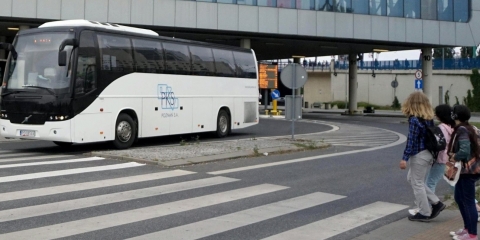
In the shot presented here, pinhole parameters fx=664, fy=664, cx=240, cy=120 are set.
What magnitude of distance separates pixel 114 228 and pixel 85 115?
9024 millimetres

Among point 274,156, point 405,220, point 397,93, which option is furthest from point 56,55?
point 397,93

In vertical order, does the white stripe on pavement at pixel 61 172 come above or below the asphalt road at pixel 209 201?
above

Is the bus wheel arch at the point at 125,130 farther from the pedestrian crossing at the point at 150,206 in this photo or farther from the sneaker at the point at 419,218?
the sneaker at the point at 419,218

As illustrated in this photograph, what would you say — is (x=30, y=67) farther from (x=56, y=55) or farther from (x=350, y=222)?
(x=350, y=222)

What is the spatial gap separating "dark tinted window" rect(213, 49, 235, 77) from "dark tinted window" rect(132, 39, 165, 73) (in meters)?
3.33

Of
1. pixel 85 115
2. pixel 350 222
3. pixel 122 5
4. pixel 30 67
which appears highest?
pixel 122 5

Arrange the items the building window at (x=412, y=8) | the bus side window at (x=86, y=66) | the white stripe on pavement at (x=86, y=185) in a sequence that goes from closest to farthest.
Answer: the white stripe on pavement at (x=86, y=185), the bus side window at (x=86, y=66), the building window at (x=412, y=8)

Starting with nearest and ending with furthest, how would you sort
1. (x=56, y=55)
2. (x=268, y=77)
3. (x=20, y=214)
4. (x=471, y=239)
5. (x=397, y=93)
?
(x=471, y=239) < (x=20, y=214) < (x=56, y=55) < (x=268, y=77) < (x=397, y=93)

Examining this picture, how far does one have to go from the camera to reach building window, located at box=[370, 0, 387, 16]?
45344 mm

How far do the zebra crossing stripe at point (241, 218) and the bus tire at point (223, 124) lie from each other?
41.6 ft

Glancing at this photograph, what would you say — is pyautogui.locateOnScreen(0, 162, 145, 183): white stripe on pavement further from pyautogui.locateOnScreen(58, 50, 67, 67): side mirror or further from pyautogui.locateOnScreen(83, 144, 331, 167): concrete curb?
pyautogui.locateOnScreen(58, 50, 67, 67): side mirror

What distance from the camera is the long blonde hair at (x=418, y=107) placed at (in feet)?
27.9

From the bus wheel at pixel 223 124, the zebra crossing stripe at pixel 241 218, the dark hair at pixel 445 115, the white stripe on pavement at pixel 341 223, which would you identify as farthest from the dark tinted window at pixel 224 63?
the dark hair at pixel 445 115

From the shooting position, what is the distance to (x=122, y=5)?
35906 millimetres
